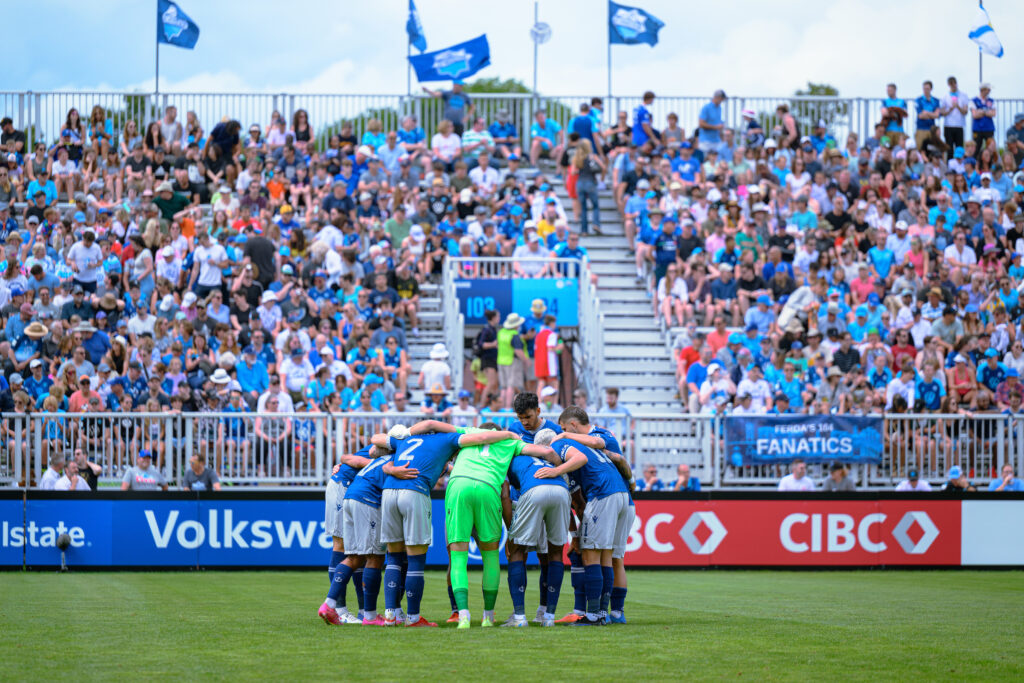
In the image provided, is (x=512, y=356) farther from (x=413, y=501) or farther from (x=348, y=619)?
(x=413, y=501)

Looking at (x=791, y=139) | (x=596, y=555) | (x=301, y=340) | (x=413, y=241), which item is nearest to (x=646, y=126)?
(x=791, y=139)

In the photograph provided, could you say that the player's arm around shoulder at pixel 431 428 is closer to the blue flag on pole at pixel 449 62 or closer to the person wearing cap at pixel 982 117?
the blue flag on pole at pixel 449 62

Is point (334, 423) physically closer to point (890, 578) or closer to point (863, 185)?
point (890, 578)

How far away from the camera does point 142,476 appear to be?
67.7ft

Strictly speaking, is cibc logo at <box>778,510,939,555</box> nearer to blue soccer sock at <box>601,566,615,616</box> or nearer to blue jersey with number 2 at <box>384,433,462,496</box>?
blue soccer sock at <box>601,566,615,616</box>

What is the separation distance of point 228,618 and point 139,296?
44.1 ft

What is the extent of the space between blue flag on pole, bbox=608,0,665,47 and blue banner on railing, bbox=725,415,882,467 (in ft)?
51.2

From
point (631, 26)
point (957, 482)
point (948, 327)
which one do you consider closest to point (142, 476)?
point (957, 482)

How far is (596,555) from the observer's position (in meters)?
11.9

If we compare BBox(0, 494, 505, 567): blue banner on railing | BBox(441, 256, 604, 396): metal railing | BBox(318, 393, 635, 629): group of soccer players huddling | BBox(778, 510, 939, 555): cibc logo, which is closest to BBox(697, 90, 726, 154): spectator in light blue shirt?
BBox(441, 256, 604, 396): metal railing

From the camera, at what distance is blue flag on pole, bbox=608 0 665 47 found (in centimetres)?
3419

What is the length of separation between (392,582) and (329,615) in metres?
0.64

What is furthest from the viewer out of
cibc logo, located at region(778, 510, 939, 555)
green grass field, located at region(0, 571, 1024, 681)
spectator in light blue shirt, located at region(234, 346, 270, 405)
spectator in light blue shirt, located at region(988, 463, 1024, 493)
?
spectator in light blue shirt, located at region(234, 346, 270, 405)

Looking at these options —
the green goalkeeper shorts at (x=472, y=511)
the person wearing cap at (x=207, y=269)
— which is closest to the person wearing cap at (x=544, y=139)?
the person wearing cap at (x=207, y=269)
